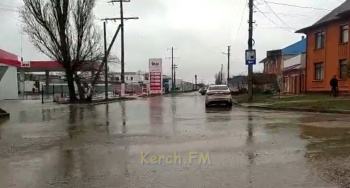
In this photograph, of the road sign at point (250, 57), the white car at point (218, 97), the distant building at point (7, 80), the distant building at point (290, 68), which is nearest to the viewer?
the white car at point (218, 97)

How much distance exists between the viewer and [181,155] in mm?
8477

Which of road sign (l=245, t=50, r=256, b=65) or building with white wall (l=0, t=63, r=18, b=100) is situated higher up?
road sign (l=245, t=50, r=256, b=65)

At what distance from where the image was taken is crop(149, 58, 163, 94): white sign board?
68.6 metres

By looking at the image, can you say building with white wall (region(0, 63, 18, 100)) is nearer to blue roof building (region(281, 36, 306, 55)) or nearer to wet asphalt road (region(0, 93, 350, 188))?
wet asphalt road (region(0, 93, 350, 188))

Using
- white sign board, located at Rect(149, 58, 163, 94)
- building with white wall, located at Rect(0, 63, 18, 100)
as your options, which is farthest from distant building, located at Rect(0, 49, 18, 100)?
white sign board, located at Rect(149, 58, 163, 94)

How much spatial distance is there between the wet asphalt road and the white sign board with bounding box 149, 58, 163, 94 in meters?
55.2

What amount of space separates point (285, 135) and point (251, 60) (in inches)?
762

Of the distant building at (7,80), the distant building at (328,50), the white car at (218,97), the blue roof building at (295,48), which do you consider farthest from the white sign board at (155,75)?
the white car at (218,97)

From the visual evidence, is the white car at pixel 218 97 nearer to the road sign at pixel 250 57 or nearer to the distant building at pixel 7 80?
the road sign at pixel 250 57

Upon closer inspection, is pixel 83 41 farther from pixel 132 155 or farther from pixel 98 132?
pixel 132 155

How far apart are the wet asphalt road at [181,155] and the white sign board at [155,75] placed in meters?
55.2

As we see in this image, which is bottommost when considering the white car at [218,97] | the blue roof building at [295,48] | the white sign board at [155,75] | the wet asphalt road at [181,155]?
the wet asphalt road at [181,155]

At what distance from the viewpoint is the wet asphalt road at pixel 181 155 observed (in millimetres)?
6363

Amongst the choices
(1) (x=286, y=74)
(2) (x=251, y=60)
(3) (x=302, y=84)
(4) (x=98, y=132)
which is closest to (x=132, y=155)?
(4) (x=98, y=132)
